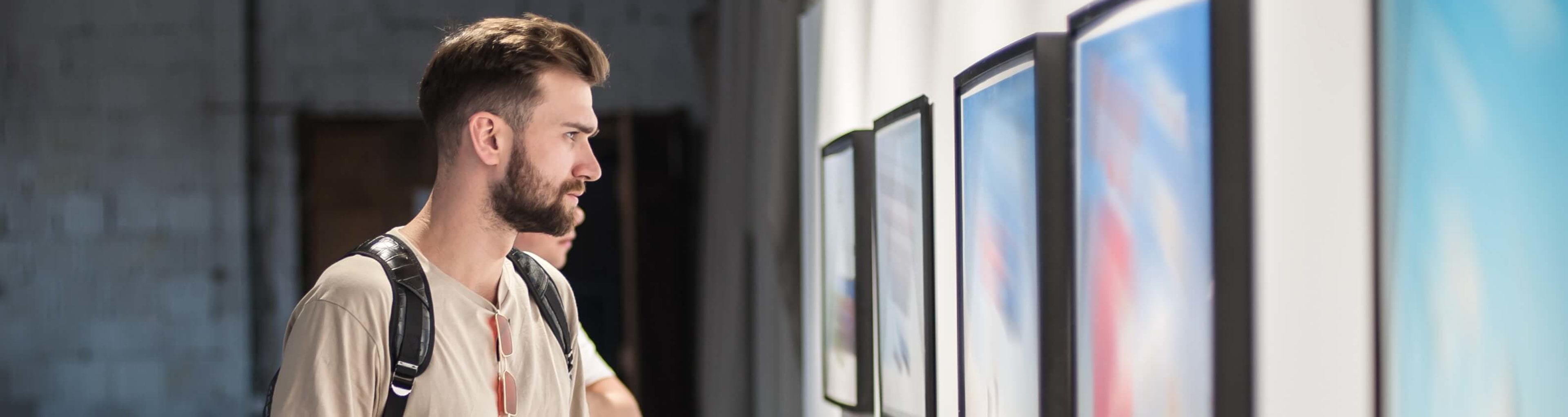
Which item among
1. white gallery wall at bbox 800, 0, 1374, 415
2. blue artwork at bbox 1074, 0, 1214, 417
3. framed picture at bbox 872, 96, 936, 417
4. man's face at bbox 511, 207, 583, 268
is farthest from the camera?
man's face at bbox 511, 207, 583, 268

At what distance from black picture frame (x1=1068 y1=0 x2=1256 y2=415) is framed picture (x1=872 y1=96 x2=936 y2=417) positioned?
616 mm

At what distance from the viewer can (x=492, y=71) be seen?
1.23m

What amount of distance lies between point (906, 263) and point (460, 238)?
571 mm

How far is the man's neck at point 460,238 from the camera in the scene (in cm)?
124

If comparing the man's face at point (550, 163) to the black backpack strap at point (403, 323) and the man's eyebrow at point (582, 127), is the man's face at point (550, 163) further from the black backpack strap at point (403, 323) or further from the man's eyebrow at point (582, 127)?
the black backpack strap at point (403, 323)

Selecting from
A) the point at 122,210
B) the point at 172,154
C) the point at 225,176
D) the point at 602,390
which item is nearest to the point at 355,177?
the point at 225,176

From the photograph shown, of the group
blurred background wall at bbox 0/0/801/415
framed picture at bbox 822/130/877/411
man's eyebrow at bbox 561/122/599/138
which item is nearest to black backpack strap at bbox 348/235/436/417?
man's eyebrow at bbox 561/122/599/138

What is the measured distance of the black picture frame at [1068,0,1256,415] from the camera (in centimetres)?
66

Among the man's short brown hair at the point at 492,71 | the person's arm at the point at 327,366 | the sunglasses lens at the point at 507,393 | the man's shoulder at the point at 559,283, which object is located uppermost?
the man's short brown hair at the point at 492,71

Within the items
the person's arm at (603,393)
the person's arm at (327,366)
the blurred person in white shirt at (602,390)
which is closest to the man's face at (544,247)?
the blurred person in white shirt at (602,390)

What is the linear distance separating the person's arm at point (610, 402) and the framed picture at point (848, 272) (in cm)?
35

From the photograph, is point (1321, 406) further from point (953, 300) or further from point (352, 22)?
point (352, 22)

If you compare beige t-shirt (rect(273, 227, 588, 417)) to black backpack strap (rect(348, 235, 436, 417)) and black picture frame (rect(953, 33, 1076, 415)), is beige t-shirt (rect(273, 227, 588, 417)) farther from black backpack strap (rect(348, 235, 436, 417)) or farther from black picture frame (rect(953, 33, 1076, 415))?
black picture frame (rect(953, 33, 1076, 415))

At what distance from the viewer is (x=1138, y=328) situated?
795 millimetres
